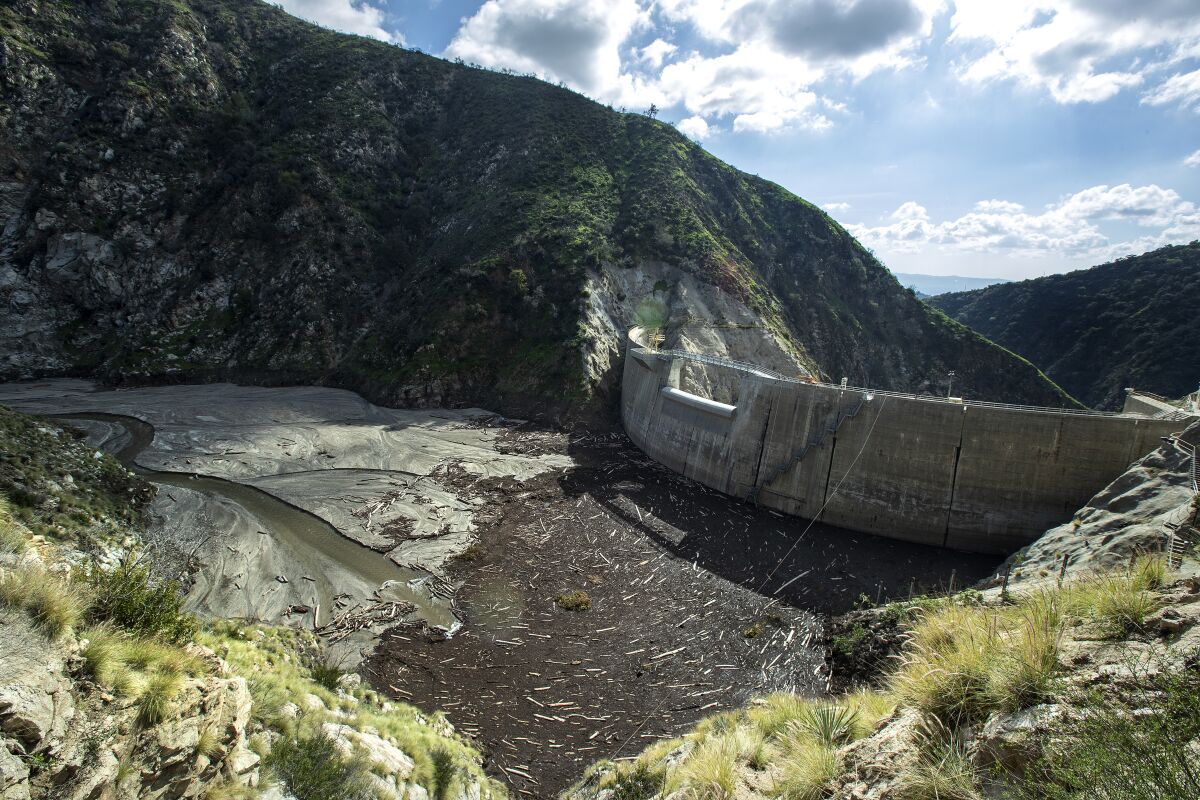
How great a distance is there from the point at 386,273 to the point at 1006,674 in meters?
61.5

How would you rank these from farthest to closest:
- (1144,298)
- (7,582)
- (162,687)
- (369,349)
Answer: (1144,298), (369,349), (162,687), (7,582)

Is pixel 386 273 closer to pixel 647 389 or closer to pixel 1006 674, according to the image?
pixel 647 389

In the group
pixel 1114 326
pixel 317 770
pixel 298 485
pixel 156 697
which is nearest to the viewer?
pixel 156 697

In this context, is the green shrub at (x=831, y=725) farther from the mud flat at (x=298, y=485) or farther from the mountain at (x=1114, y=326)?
the mountain at (x=1114, y=326)

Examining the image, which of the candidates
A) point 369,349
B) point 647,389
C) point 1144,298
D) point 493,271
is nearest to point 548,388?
point 647,389

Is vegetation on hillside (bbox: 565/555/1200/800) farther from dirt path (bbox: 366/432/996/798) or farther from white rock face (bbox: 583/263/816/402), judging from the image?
white rock face (bbox: 583/263/816/402)

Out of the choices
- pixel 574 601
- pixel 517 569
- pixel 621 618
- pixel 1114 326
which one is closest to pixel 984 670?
pixel 621 618

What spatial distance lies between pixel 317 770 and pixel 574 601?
14.1 meters

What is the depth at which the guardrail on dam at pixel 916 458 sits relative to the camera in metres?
22.0

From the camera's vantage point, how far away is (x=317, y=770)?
6.54 meters

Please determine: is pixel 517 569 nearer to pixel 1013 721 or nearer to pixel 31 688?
pixel 31 688

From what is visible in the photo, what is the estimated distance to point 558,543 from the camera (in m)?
24.8

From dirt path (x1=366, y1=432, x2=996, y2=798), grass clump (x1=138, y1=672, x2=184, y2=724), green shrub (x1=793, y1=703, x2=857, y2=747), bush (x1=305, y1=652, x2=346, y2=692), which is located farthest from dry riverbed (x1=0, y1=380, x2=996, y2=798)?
grass clump (x1=138, y1=672, x2=184, y2=724)

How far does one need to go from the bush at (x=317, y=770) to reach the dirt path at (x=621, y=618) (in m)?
7.24
